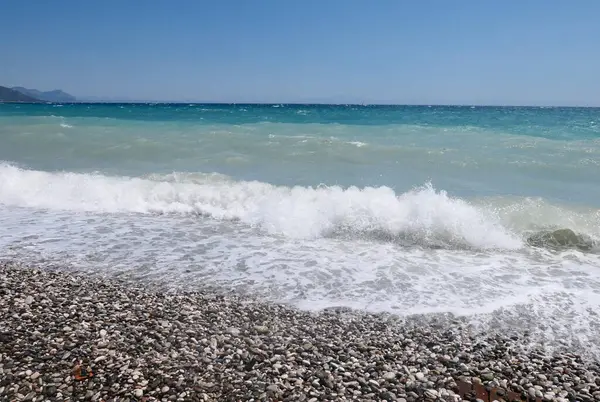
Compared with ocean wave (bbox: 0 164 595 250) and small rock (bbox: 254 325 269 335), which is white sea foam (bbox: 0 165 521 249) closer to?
ocean wave (bbox: 0 164 595 250)

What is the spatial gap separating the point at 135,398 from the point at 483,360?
142 inches

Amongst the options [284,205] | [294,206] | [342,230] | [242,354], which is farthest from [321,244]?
[242,354]

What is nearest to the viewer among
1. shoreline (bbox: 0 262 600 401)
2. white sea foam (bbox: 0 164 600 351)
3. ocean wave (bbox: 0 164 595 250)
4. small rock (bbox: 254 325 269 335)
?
shoreline (bbox: 0 262 600 401)

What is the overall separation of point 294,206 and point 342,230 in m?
1.66

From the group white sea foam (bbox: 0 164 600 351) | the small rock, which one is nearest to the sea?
white sea foam (bbox: 0 164 600 351)

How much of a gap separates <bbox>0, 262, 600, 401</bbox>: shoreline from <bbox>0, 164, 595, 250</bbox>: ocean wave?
4086 millimetres

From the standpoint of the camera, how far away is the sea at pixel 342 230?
22.1ft

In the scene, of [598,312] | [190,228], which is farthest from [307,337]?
[190,228]

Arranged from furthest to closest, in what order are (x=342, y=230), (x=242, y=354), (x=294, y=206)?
(x=294, y=206) < (x=342, y=230) < (x=242, y=354)

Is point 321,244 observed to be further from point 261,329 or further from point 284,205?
point 261,329

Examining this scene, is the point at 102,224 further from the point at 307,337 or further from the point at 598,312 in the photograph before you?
the point at 598,312

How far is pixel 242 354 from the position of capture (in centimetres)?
487

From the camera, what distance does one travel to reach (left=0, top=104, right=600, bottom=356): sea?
22.1ft

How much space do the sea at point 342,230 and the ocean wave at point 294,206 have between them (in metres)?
0.04
